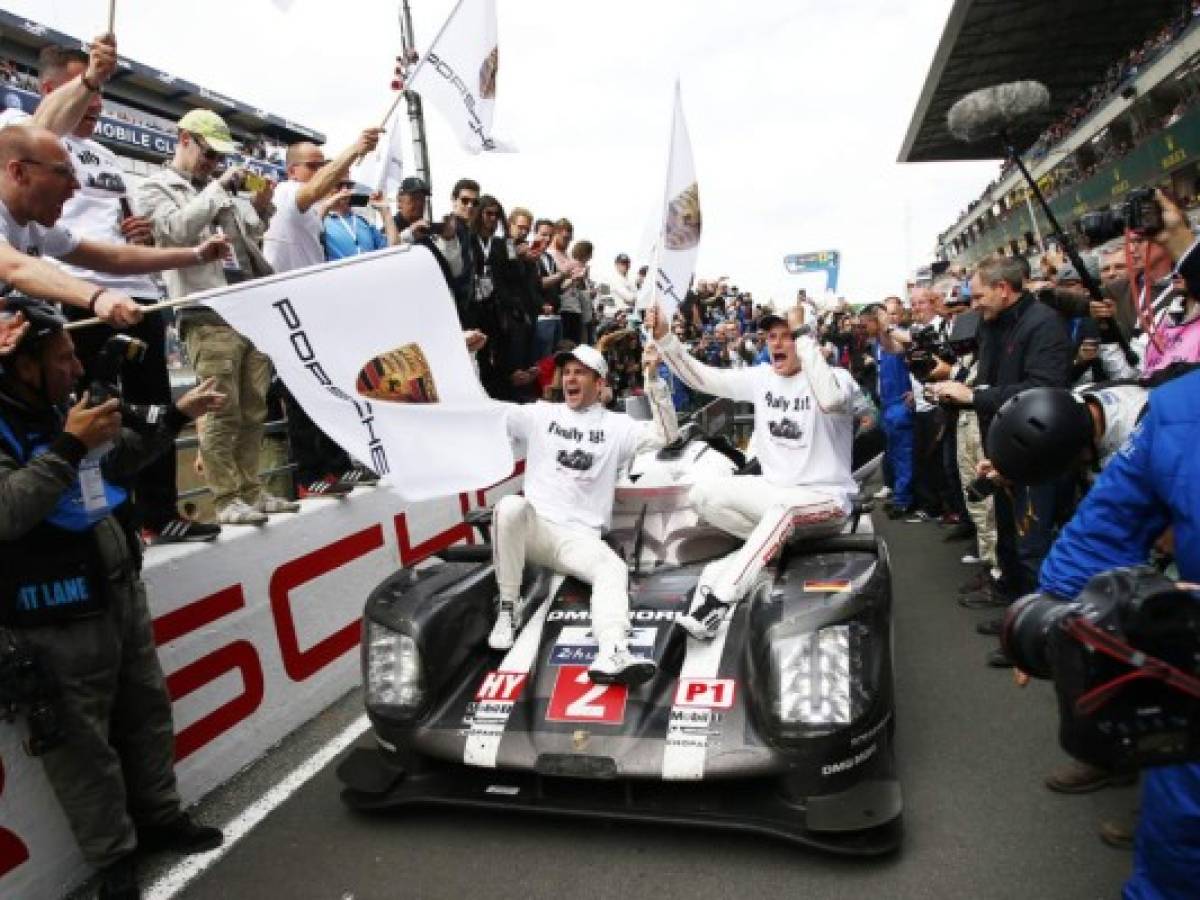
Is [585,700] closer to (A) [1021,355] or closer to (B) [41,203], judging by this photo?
(B) [41,203]

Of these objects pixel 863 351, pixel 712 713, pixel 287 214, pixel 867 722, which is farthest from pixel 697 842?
pixel 863 351

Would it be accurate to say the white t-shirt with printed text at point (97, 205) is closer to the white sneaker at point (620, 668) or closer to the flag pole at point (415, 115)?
the white sneaker at point (620, 668)

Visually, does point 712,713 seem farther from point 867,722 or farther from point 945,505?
point 945,505

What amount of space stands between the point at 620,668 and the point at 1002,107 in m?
3.24

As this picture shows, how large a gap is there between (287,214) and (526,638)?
3.11 m

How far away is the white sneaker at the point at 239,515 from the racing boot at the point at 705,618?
7.23 feet

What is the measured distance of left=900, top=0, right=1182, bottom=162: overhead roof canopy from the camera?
97.9 ft

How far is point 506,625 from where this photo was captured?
3900 mm

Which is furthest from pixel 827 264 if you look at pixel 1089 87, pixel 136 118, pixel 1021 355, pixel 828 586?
pixel 1089 87

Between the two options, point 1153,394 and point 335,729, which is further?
point 335,729

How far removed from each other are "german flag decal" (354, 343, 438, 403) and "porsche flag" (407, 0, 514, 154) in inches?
135

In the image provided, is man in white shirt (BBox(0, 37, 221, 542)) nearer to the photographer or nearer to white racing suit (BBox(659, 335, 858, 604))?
the photographer

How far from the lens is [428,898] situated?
116 inches

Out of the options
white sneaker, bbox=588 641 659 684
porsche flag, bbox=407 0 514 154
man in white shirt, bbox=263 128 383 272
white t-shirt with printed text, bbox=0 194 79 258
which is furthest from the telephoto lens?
porsche flag, bbox=407 0 514 154
